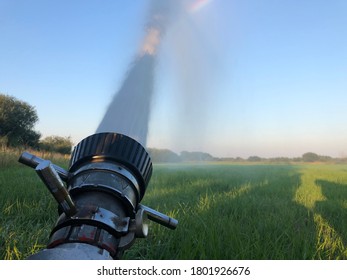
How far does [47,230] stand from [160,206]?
1.53m

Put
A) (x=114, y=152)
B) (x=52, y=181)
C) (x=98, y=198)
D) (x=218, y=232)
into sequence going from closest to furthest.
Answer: (x=52, y=181)
(x=98, y=198)
(x=114, y=152)
(x=218, y=232)

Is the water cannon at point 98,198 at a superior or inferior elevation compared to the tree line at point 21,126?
inferior

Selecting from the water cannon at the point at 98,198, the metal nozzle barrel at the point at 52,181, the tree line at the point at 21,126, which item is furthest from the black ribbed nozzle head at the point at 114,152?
the tree line at the point at 21,126

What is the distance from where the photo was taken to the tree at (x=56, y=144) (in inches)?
1113

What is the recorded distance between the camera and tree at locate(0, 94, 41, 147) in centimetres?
2788

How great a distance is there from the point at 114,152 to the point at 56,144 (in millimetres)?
31600

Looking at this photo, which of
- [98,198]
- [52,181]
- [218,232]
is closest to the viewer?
[52,181]

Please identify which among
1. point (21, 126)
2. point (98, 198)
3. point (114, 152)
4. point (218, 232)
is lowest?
point (218, 232)

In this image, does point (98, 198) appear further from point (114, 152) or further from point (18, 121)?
point (18, 121)

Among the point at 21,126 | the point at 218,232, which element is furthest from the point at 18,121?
the point at 218,232

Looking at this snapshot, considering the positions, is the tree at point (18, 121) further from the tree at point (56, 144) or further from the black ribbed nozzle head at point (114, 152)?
the black ribbed nozzle head at point (114, 152)

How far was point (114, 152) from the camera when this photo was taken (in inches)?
46.0

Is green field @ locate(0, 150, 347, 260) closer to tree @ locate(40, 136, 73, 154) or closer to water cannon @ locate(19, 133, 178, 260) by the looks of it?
water cannon @ locate(19, 133, 178, 260)
